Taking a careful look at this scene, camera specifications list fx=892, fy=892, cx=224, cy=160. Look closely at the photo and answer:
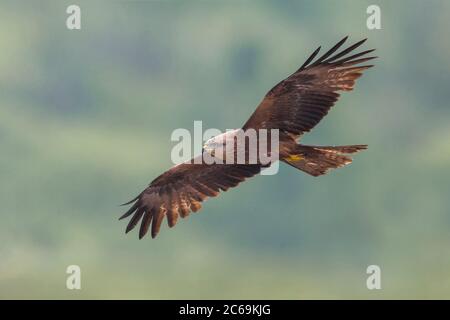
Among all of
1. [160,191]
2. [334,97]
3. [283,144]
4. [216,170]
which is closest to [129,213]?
Result: [160,191]

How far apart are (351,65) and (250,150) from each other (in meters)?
2.43

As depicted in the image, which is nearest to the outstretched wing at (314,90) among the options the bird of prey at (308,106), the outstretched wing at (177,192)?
the bird of prey at (308,106)

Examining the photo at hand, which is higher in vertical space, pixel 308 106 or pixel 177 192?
pixel 308 106

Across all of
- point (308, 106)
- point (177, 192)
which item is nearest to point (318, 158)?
point (308, 106)

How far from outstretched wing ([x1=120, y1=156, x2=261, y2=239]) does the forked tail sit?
1.51 metres

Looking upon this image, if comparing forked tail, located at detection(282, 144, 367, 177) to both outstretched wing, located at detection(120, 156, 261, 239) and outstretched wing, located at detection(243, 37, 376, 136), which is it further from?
outstretched wing, located at detection(120, 156, 261, 239)

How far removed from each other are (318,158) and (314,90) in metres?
1.30

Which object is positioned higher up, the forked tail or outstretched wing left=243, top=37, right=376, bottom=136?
outstretched wing left=243, top=37, right=376, bottom=136

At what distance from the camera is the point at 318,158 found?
16.7 metres

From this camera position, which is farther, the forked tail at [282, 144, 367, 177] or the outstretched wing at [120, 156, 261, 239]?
the outstretched wing at [120, 156, 261, 239]

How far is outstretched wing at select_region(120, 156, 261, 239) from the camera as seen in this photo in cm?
1775

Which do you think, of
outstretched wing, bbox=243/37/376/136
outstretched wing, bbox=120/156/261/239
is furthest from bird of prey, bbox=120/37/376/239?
outstretched wing, bbox=120/156/261/239

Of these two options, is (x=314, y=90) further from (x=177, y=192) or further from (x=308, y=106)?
(x=177, y=192)
